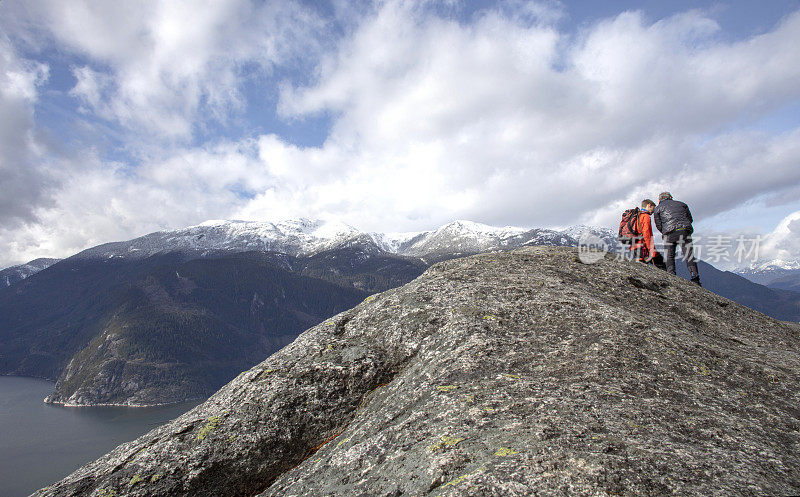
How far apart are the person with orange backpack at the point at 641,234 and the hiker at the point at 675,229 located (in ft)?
1.40

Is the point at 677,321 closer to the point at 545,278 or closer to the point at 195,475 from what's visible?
the point at 545,278

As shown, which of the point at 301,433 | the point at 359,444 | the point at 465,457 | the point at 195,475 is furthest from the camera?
the point at 301,433

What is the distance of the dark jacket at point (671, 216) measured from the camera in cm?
1805

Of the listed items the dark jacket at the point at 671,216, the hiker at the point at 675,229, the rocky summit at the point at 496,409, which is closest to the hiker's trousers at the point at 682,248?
the hiker at the point at 675,229

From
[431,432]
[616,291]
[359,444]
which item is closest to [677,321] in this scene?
[616,291]

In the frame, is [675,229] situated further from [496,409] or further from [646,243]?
[496,409]

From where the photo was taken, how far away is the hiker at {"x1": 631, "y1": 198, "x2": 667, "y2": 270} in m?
18.2

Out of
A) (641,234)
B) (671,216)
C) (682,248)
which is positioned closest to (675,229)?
(671,216)

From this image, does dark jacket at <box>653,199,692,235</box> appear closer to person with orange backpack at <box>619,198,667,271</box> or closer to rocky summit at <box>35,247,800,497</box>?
person with orange backpack at <box>619,198,667,271</box>

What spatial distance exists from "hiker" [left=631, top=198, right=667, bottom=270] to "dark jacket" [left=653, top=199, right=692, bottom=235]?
0.44 metres

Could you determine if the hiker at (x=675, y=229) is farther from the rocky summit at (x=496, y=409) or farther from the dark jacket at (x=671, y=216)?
the rocky summit at (x=496, y=409)

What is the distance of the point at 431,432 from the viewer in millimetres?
6336

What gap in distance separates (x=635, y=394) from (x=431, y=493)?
15.1 ft

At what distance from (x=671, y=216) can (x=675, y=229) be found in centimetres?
70
